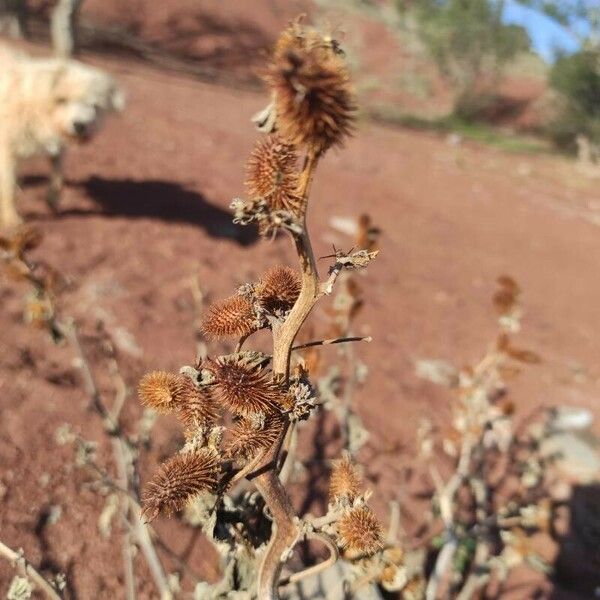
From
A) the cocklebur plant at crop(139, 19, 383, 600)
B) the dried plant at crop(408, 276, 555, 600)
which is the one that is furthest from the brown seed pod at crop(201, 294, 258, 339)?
the dried plant at crop(408, 276, 555, 600)

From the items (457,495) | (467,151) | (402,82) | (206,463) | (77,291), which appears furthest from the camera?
(402,82)

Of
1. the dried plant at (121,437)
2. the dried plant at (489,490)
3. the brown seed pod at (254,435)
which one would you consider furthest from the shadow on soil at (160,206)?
the brown seed pod at (254,435)

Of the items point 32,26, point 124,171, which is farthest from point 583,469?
point 32,26

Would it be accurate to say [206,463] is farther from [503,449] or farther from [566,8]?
[566,8]

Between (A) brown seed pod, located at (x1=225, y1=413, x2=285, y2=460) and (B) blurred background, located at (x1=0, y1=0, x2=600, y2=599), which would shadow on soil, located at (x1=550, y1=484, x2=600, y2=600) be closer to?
(B) blurred background, located at (x1=0, y1=0, x2=600, y2=599)

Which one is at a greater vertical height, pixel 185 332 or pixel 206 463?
pixel 206 463
